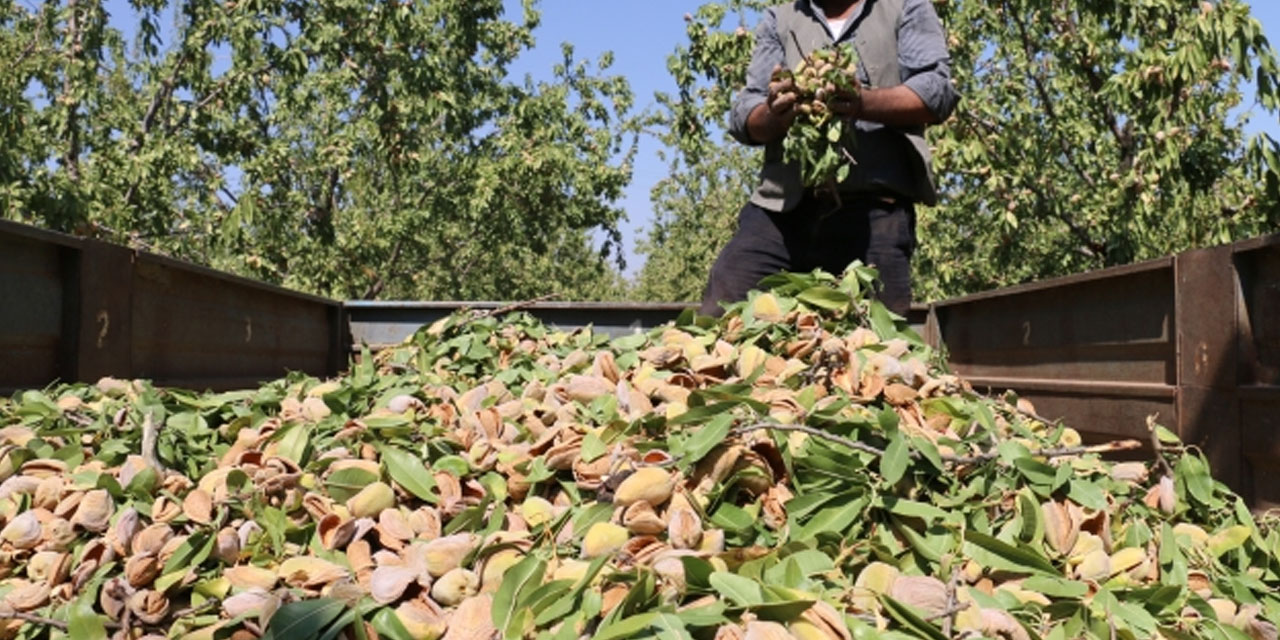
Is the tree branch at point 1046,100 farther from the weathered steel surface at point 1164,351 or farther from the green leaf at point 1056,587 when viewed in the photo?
the green leaf at point 1056,587

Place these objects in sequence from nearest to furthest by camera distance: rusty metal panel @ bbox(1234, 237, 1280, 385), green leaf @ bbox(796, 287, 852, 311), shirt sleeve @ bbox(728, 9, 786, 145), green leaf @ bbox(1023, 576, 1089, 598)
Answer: green leaf @ bbox(1023, 576, 1089, 598) → green leaf @ bbox(796, 287, 852, 311) → rusty metal panel @ bbox(1234, 237, 1280, 385) → shirt sleeve @ bbox(728, 9, 786, 145)

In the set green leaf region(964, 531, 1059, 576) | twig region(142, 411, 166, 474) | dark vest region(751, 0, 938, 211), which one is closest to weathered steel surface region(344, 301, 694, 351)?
dark vest region(751, 0, 938, 211)

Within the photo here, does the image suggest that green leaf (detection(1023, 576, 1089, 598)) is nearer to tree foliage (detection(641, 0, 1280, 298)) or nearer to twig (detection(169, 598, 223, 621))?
twig (detection(169, 598, 223, 621))

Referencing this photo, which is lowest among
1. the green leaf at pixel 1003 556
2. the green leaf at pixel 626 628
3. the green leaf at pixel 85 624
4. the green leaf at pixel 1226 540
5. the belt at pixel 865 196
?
the green leaf at pixel 85 624

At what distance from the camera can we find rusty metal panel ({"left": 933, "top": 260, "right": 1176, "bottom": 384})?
3057mm

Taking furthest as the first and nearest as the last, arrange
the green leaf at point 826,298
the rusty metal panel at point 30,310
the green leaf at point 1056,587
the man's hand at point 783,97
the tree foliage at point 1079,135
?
the tree foliage at point 1079,135 → the man's hand at point 783,97 → the rusty metal panel at point 30,310 → the green leaf at point 826,298 → the green leaf at point 1056,587

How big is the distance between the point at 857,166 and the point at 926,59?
0.39m

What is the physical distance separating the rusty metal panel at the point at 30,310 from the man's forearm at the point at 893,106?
227 cm

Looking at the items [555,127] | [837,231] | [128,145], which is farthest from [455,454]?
[555,127]

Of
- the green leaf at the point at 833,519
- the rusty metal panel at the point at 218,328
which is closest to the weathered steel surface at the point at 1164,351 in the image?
the green leaf at the point at 833,519

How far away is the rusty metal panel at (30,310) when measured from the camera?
2.78 m

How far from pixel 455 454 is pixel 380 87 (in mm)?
12183

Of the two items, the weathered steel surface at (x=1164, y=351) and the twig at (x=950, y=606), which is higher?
the weathered steel surface at (x=1164, y=351)

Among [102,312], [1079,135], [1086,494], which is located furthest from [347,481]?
[1079,135]
